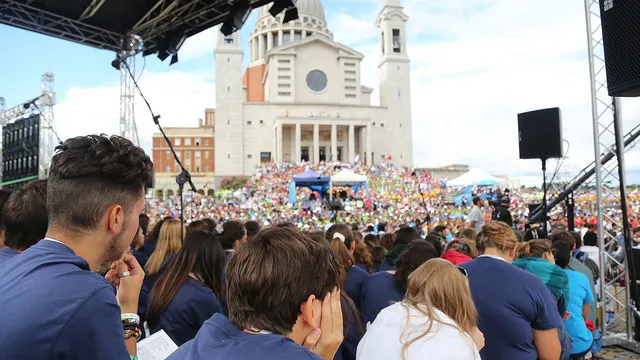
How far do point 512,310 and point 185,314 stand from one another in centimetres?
209

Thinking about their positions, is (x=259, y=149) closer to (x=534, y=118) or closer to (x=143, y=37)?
(x=143, y=37)

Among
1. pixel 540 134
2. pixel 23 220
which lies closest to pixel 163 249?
pixel 23 220

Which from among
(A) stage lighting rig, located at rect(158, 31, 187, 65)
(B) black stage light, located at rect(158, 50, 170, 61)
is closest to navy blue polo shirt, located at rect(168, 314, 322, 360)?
(A) stage lighting rig, located at rect(158, 31, 187, 65)

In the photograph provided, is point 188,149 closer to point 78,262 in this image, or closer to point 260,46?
point 260,46

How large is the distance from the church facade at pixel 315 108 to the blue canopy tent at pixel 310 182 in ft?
64.8

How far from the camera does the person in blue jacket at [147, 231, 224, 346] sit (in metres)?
2.82

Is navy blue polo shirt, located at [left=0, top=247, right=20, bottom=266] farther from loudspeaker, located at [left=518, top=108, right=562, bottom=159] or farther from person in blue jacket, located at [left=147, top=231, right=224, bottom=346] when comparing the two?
loudspeaker, located at [left=518, top=108, right=562, bottom=159]

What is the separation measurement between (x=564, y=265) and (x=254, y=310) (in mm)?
4309

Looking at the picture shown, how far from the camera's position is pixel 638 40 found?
11.2ft

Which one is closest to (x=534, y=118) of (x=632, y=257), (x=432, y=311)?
(x=632, y=257)

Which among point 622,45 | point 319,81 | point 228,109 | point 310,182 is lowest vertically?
point 310,182

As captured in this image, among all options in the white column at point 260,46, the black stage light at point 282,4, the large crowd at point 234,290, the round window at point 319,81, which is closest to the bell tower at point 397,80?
the round window at point 319,81

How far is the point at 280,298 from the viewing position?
129 centimetres

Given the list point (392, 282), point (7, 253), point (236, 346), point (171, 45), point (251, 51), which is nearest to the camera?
point (236, 346)
